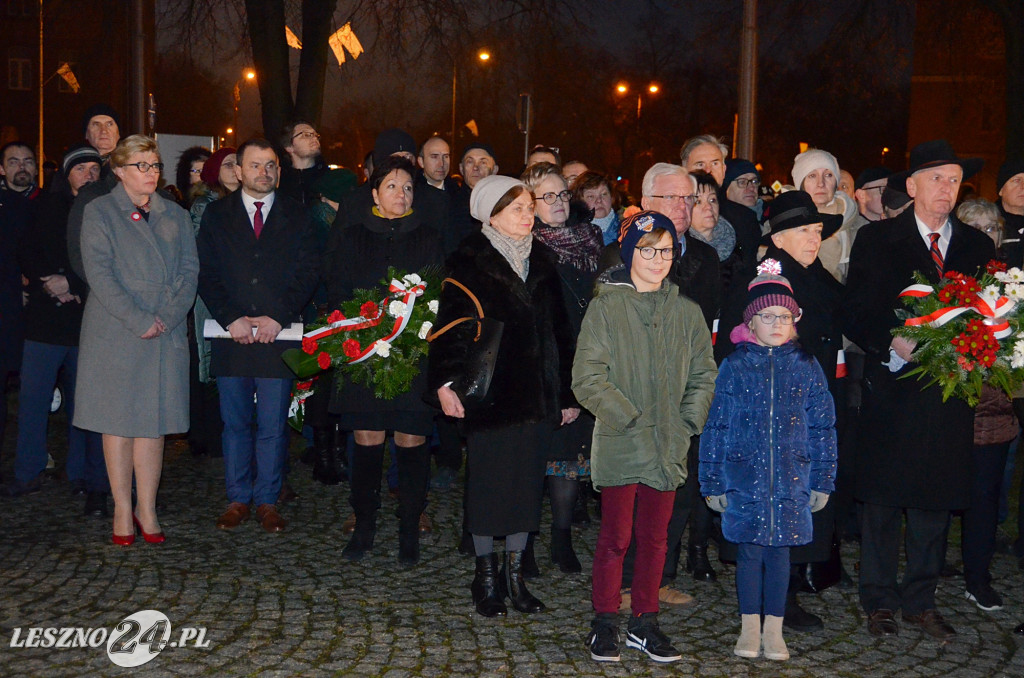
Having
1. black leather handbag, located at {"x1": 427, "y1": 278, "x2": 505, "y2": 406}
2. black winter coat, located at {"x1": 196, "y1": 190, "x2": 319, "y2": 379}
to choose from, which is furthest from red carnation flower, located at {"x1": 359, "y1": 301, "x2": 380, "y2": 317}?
black winter coat, located at {"x1": 196, "y1": 190, "x2": 319, "y2": 379}

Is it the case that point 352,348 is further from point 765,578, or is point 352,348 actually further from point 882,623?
point 882,623

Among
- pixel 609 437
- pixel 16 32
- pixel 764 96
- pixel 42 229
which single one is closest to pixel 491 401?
pixel 609 437

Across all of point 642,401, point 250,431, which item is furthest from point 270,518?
point 642,401

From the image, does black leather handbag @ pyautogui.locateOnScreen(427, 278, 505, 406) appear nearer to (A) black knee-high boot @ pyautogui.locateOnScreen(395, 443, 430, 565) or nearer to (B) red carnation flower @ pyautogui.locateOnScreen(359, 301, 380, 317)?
(B) red carnation flower @ pyautogui.locateOnScreen(359, 301, 380, 317)

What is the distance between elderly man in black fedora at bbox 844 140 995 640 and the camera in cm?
593

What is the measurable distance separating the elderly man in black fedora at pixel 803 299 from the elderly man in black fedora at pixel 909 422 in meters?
0.16

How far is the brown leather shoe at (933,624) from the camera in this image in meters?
5.79

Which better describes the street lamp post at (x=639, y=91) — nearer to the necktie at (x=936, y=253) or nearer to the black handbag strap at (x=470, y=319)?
A: the necktie at (x=936, y=253)

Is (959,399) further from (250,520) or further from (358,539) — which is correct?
(250,520)

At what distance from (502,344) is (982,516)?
113 inches

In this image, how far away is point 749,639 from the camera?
217 inches

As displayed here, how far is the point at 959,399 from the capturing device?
19.5ft

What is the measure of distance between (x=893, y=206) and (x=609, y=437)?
2.80 m

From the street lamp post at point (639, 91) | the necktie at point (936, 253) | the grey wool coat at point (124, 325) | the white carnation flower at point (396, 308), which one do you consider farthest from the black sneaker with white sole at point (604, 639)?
the street lamp post at point (639, 91)
